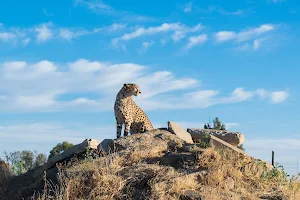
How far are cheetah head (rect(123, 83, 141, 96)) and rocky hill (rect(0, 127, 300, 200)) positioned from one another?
5.94 ft

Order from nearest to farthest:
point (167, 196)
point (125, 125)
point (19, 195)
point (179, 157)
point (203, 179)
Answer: point (167, 196), point (203, 179), point (179, 157), point (19, 195), point (125, 125)

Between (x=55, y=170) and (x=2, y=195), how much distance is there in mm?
1675

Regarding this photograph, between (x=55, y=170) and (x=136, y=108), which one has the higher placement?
(x=136, y=108)

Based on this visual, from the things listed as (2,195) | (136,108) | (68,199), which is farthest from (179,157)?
(2,195)

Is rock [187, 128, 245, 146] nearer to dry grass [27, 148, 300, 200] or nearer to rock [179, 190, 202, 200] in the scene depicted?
dry grass [27, 148, 300, 200]

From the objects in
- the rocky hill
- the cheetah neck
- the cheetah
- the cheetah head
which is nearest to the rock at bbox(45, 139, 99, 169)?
the rocky hill

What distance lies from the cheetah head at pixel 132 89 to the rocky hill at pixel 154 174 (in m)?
1.81

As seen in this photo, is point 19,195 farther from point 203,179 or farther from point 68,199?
point 203,179

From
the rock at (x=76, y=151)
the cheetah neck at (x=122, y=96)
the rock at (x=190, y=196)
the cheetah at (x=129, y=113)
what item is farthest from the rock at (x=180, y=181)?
the cheetah neck at (x=122, y=96)

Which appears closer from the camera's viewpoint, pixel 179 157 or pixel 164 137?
pixel 179 157

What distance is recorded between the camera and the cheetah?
14867 millimetres

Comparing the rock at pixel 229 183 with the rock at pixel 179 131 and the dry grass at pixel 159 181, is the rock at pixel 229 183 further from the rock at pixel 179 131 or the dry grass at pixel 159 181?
the rock at pixel 179 131

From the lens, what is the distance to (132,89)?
15.0 metres

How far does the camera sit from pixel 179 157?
1199cm
